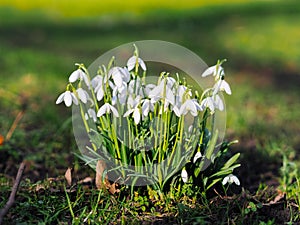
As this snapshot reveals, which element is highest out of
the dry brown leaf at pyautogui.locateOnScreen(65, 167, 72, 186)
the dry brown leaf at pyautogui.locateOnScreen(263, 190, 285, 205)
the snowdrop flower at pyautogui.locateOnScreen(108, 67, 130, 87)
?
the snowdrop flower at pyautogui.locateOnScreen(108, 67, 130, 87)

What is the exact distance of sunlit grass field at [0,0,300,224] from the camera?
318cm

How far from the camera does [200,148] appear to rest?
2543 millimetres

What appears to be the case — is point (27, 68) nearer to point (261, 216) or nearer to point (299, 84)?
point (299, 84)

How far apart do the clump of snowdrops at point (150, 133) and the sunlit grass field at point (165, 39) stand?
0.54ft

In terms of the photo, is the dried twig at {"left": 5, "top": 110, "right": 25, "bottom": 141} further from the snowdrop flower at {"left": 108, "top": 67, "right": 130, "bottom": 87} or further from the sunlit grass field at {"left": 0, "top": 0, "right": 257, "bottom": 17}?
the sunlit grass field at {"left": 0, "top": 0, "right": 257, "bottom": 17}

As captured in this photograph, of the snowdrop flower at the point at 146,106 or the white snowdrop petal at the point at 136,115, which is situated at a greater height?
the snowdrop flower at the point at 146,106

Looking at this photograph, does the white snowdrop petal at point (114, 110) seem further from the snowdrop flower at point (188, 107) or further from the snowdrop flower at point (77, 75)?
the snowdrop flower at point (188, 107)

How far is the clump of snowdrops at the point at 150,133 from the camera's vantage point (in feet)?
7.93

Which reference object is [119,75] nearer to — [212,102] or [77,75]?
[77,75]

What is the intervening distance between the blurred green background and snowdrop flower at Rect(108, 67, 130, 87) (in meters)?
0.94

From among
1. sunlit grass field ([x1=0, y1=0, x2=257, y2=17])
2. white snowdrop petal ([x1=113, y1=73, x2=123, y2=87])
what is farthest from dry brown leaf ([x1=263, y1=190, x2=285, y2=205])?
sunlit grass field ([x1=0, y1=0, x2=257, y2=17])

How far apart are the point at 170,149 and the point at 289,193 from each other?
28.6 inches

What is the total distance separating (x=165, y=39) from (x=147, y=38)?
0.83 ft

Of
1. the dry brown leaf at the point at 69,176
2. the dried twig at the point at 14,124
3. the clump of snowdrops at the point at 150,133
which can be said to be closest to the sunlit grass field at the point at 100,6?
the dried twig at the point at 14,124
